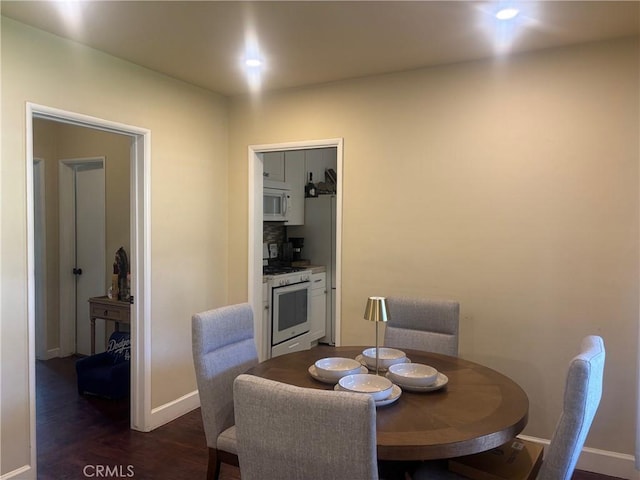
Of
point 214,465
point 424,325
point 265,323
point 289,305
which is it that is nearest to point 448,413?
point 424,325

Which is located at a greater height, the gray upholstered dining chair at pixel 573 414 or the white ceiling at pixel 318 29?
the white ceiling at pixel 318 29

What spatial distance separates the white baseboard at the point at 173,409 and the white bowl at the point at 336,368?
1693 millimetres

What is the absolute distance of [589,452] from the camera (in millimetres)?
2732

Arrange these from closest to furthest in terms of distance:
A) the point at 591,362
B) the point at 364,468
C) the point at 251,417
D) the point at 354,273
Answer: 1. the point at 364,468
2. the point at 251,417
3. the point at 591,362
4. the point at 354,273

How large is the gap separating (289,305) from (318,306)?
2.28 feet

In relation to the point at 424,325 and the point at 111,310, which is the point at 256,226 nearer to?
the point at 111,310

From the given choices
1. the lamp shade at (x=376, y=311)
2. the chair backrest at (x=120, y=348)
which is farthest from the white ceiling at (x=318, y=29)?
the chair backrest at (x=120, y=348)

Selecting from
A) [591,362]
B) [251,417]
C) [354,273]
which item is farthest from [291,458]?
[354,273]

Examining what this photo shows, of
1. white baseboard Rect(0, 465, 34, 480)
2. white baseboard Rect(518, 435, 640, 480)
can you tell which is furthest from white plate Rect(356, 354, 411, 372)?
white baseboard Rect(0, 465, 34, 480)

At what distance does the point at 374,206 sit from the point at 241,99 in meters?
1.51

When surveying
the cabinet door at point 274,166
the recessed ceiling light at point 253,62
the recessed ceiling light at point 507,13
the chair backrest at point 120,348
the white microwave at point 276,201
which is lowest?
the chair backrest at point 120,348

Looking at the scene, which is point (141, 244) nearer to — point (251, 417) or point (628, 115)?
point (251, 417)
